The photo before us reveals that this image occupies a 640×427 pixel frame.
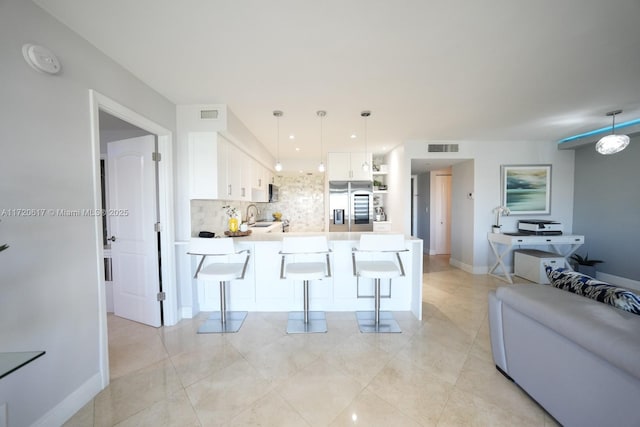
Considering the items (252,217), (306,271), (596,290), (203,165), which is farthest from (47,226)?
(252,217)

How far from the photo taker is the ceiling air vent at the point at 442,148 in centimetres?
454

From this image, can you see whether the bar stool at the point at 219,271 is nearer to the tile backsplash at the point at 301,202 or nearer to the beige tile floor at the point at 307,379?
the beige tile floor at the point at 307,379

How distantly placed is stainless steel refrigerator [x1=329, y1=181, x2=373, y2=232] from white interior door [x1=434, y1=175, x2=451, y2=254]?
230 centimetres

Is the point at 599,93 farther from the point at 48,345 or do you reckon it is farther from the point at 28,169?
the point at 48,345

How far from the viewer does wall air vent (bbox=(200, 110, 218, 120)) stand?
9.32 feet

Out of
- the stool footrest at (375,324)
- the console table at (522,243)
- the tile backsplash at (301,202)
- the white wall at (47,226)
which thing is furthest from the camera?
the tile backsplash at (301,202)

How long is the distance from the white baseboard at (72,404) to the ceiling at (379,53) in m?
2.51

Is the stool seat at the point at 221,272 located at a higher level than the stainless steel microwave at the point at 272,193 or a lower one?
lower

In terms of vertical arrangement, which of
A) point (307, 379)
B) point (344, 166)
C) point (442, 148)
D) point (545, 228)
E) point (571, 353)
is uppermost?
point (442, 148)

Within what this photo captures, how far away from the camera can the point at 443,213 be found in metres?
6.35

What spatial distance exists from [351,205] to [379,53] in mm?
3601

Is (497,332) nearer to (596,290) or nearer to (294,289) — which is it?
(596,290)

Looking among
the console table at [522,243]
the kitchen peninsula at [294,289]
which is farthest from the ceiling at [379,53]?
the console table at [522,243]

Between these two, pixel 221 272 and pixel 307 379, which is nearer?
pixel 307 379
